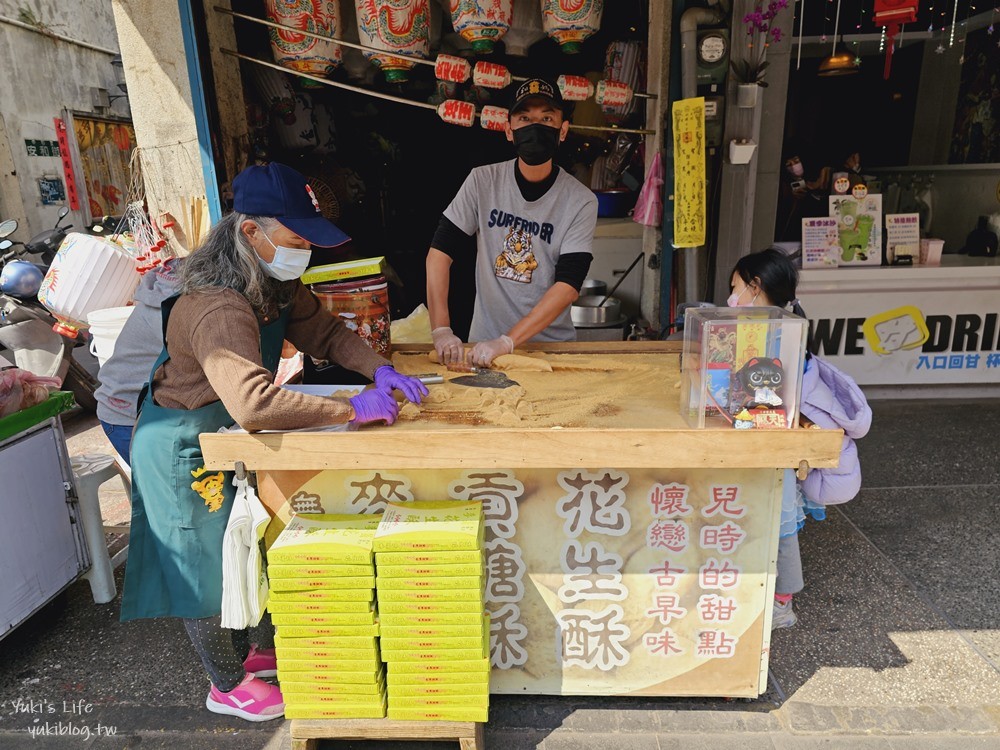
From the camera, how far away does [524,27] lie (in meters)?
4.24

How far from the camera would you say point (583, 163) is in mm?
5672

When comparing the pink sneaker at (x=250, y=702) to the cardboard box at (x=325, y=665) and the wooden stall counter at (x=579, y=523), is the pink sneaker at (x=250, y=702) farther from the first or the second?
the wooden stall counter at (x=579, y=523)

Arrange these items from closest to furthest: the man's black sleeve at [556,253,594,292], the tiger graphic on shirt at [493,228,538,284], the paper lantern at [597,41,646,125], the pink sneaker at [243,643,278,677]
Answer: the pink sneaker at [243,643,278,677] → the man's black sleeve at [556,253,594,292] → the tiger graphic on shirt at [493,228,538,284] → the paper lantern at [597,41,646,125]

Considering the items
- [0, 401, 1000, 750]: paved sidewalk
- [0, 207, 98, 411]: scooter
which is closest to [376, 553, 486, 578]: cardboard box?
[0, 401, 1000, 750]: paved sidewalk

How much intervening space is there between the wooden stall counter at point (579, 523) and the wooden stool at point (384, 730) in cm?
25

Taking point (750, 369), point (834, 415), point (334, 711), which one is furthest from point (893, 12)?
point (334, 711)

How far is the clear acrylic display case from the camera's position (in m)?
1.76

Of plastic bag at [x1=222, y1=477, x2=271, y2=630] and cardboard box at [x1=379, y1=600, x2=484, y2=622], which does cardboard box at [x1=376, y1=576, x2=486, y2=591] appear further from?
plastic bag at [x1=222, y1=477, x2=271, y2=630]

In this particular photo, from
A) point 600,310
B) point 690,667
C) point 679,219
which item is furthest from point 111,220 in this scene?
point 690,667

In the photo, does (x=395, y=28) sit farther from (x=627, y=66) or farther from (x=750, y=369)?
(x=750, y=369)

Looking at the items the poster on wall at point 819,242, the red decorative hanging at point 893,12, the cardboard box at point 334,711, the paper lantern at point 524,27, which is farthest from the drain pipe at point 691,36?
the cardboard box at point 334,711

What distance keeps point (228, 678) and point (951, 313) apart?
5.06m

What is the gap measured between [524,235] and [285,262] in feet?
4.17

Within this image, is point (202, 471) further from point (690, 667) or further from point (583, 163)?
point (583, 163)
